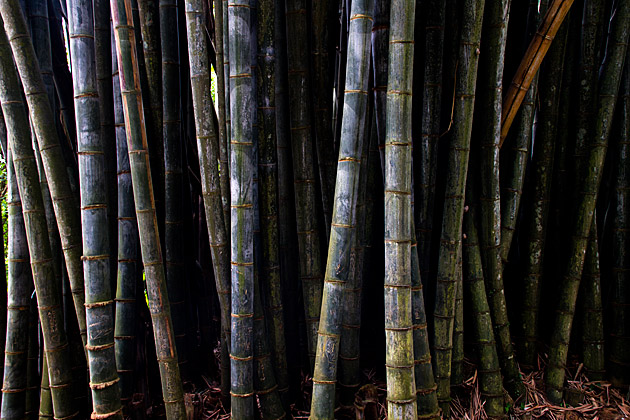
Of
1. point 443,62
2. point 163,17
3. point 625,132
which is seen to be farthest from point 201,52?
point 625,132

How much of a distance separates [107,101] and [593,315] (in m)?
2.94

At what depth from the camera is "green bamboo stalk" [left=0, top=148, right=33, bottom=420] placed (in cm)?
205

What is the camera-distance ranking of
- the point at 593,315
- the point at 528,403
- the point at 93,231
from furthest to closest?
1. the point at 593,315
2. the point at 528,403
3. the point at 93,231

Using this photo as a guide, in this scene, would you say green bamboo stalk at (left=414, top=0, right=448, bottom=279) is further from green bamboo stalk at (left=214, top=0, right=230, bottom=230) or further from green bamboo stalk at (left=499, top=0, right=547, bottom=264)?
green bamboo stalk at (left=214, top=0, right=230, bottom=230)

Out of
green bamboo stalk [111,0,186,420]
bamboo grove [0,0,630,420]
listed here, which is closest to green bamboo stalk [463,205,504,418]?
bamboo grove [0,0,630,420]

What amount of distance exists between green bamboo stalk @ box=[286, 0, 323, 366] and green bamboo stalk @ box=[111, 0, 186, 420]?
659 mm

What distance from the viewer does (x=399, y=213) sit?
63.7 inches

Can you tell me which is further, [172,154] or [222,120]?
[172,154]

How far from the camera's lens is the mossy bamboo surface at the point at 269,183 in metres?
1.90

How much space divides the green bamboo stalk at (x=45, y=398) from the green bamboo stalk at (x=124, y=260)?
1.09 feet

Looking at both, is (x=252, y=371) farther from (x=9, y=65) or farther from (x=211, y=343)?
(x=9, y=65)

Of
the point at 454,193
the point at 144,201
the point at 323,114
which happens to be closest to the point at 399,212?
the point at 454,193

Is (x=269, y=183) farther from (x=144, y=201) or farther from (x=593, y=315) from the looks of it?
(x=593, y=315)

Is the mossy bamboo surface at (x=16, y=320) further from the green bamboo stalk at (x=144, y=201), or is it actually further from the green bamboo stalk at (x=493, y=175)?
the green bamboo stalk at (x=493, y=175)
